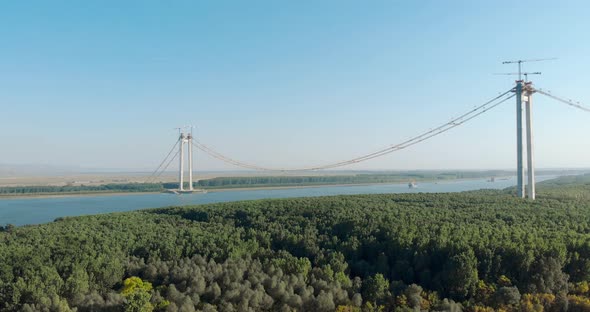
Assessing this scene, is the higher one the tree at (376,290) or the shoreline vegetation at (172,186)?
the shoreline vegetation at (172,186)

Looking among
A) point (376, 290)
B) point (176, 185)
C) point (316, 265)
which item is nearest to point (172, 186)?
point (176, 185)

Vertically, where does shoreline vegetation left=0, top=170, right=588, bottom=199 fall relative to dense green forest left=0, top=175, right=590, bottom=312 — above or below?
above

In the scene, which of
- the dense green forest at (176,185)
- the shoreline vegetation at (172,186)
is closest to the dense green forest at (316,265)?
Answer: the shoreline vegetation at (172,186)

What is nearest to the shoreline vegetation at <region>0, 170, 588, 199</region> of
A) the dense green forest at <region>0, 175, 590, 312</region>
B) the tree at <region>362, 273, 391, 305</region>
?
the dense green forest at <region>0, 175, 590, 312</region>

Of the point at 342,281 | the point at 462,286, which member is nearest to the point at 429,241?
the point at 462,286

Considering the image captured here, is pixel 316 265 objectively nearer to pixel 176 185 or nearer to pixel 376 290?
pixel 376 290

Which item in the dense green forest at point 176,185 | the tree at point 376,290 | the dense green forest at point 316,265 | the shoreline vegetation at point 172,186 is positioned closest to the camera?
the dense green forest at point 316,265

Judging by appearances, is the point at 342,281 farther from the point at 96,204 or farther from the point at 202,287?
the point at 96,204

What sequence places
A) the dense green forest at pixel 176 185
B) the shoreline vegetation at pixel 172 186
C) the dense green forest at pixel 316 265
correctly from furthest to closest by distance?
the dense green forest at pixel 176 185 < the shoreline vegetation at pixel 172 186 < the dense green forest at pixel 316 265

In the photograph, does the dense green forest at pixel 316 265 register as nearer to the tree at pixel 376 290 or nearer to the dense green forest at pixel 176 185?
the tree at pixel 376 290

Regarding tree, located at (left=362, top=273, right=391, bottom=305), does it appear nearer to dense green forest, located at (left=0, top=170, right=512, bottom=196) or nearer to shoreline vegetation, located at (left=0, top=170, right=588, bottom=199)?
shoreline vegetation, located at (left=0, top=170, right=588, bottom=199)
